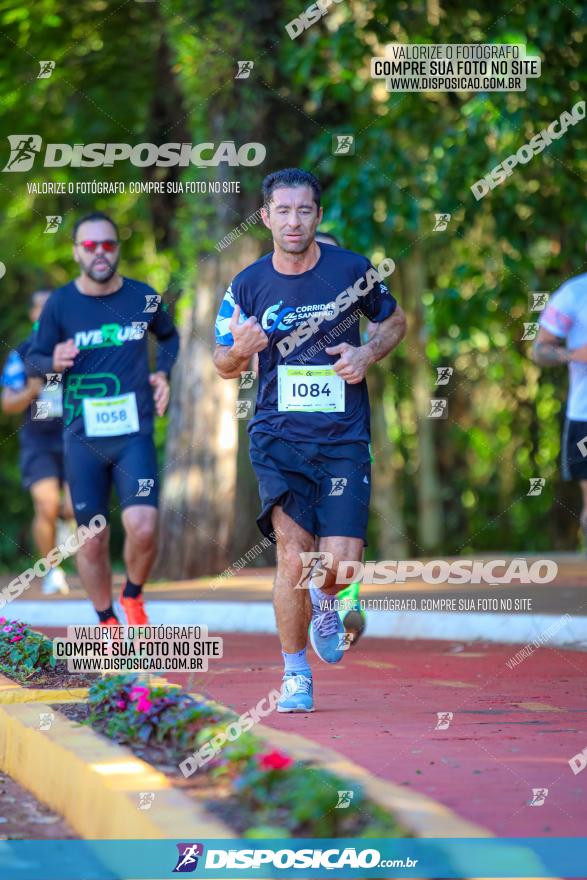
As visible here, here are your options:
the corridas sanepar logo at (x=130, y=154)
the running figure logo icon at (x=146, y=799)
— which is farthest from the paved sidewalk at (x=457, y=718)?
the corridas sanepar logo at (x=130, y=154)

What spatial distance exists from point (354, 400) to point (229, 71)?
992cm

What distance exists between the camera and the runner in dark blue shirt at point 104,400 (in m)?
9.77

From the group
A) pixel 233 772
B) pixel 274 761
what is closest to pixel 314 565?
pixel 233 772

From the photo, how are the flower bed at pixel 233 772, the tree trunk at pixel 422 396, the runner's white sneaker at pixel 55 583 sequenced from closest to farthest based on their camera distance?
the flower bed at pixel 233 772 → the runner's white sneaker at pixel 55 583 → the tree trunk at pixel 422 396

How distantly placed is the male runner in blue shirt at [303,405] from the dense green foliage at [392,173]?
6.39m

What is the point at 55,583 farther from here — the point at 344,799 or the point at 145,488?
the point at 344,799

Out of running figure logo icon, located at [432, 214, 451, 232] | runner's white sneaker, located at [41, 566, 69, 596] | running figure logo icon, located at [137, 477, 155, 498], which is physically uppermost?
running figure logo icon, located at [432, 214, 451, 232]

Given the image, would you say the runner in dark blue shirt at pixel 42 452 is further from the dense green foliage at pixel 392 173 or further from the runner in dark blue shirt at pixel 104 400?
the runner in dark blue shirt at pixel 104 400

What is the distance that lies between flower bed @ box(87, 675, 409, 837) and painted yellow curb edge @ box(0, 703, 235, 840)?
0.33ft

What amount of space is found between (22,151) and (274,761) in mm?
17075

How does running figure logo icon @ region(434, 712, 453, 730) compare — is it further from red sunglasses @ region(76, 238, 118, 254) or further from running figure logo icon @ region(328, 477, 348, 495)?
red sunglasses @ region(76, 238, 118, 254)

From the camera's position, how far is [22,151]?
824 inches

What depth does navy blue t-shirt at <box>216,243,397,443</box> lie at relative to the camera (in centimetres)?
741

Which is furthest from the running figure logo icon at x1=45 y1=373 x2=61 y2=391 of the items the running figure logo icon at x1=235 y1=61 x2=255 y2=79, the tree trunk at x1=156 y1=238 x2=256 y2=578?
the running figure logo icon at x1=235 y1=61 x2=255 y2=79
